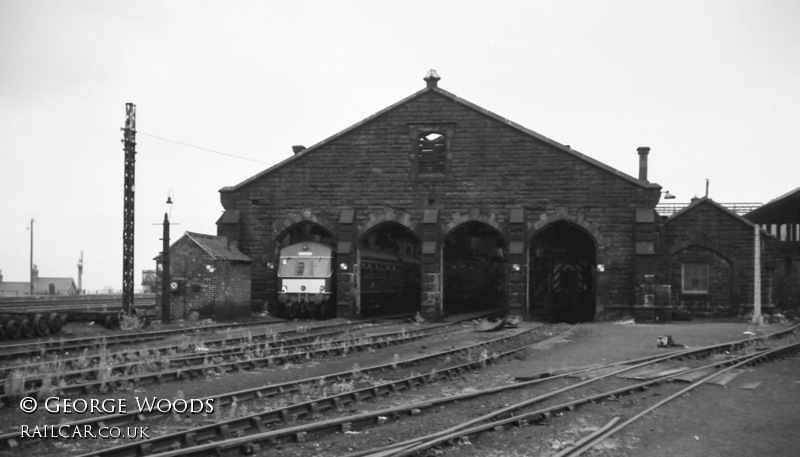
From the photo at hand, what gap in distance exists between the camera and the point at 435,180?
28.4m

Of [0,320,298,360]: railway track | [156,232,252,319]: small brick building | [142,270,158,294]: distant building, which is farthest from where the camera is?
[142,270,158,294]: distant building

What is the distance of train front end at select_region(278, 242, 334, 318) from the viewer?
2706 cm

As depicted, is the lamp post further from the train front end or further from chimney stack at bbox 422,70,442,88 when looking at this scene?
chimney stack at bbox 422,70,442,88

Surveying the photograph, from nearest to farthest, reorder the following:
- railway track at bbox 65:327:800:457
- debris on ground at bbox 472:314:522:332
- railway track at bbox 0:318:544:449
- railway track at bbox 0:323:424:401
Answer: railway track at bbox 65:327:800:457, railway track at bbox 0:318:544:449, railway track at bbox 0:323:424:401, debris on ground at bbox 472:314:522:332

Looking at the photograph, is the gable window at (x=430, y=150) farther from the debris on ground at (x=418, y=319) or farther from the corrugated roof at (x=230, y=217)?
the corrugated roof at (x=230, y=217)

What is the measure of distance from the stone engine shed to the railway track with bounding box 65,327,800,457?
14.2 meters

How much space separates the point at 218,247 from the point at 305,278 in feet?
11.1

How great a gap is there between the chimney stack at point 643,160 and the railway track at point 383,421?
17.4 metres

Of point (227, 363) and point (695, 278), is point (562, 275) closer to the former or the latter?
point (695, 278)

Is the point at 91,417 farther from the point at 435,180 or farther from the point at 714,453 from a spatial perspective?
the point at 435,180

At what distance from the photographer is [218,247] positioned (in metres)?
26.7

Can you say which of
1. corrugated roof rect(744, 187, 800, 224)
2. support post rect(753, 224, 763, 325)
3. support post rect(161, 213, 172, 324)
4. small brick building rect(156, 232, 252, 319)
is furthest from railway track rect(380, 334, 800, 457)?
corrugated roof rect(744, 187, 800, 224)

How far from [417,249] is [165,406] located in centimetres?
2909

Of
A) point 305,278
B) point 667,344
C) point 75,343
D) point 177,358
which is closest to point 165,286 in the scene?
point 305,278
